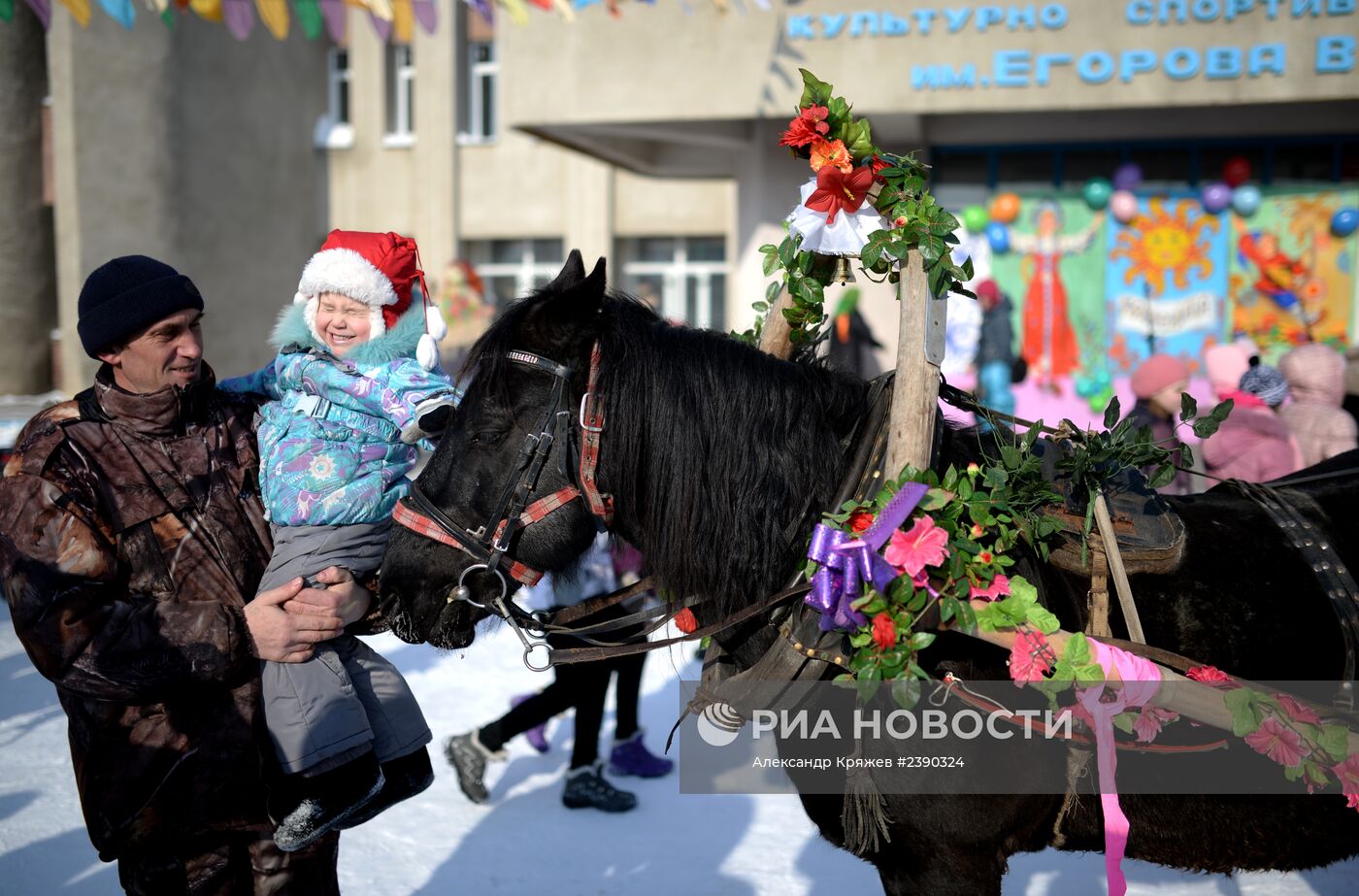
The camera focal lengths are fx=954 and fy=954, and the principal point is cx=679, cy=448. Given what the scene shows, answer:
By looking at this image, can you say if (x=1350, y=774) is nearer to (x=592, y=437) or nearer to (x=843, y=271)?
(x=843, y=271)

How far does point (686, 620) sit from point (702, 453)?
1.27 ft

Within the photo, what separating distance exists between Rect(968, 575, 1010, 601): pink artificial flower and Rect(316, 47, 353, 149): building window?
Result: 61.5 feet

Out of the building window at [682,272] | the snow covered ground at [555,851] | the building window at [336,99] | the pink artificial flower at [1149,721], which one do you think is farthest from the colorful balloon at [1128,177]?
the building window at [336,99]

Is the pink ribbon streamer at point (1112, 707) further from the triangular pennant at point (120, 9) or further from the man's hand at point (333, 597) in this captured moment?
the triangular pennant at point (120, 9)

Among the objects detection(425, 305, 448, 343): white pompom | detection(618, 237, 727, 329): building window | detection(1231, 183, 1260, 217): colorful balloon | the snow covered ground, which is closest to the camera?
detection(425, 305, 448, 343): white pompom

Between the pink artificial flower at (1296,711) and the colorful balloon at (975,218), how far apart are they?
7.13 meters

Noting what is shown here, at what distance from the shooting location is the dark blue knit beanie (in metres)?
1.89

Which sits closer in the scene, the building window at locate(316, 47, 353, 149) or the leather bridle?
the leather bridle

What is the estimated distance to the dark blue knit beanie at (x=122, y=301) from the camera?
74.5 inches

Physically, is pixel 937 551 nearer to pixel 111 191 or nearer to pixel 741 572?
pixel 741 572

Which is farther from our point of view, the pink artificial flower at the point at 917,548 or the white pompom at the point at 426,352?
the white pompom at the point at 426,352

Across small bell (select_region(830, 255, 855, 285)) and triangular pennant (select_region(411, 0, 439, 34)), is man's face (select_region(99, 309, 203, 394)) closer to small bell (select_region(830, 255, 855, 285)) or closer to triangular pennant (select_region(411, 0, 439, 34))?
small bell (select_region(830, 255, 855, 285))

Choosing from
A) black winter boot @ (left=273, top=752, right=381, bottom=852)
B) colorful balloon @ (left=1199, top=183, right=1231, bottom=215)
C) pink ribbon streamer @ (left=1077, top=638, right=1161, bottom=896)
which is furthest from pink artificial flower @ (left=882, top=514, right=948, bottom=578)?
colorful balloon @ (left=1199, top=183, right=1231, bottom=215)

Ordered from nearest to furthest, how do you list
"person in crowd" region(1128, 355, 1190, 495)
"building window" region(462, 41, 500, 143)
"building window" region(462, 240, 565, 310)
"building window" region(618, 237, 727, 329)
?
"person in crowd" region(1128, 355, 1190, 495) < "building window" region(618, 237, 727, 329) < "building window" region(462, 240, 565, 310) < "building window" region(462, 41, 500, 143)
